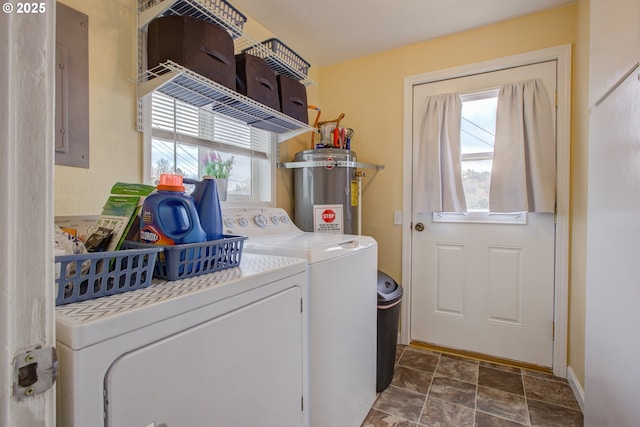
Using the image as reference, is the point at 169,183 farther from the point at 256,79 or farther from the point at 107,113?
the point at 256,79

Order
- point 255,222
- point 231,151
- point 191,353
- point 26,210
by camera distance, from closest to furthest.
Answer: point 26,210 < point 191,353 < point 255,222 < point 231,151

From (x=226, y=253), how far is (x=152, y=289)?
24 cm

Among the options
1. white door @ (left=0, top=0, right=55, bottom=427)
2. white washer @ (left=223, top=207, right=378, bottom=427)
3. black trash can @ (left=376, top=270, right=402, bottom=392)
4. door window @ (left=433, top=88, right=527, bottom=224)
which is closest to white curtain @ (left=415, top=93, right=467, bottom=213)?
door window @ (left=433, top=88, right=527, bottom=224)

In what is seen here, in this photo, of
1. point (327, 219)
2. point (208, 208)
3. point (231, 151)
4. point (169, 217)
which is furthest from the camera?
point (327, 219)

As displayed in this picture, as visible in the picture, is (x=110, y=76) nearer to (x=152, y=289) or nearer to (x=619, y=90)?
(x=152, y=289)

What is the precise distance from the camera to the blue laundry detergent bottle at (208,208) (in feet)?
3.15

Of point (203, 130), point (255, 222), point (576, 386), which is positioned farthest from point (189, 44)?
point (576, 386)

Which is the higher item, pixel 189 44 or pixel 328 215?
pixel 189 44

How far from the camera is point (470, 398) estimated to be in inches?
69.2

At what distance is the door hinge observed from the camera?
366 millimetres

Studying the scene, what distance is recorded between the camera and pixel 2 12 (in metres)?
0.35

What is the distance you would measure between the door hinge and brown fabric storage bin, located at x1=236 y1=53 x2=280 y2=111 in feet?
4.68

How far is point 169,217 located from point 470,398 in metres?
1.94

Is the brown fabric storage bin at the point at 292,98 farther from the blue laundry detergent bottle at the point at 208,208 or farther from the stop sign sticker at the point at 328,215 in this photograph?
the blue laundry detergent bottle at the point at 208,208
